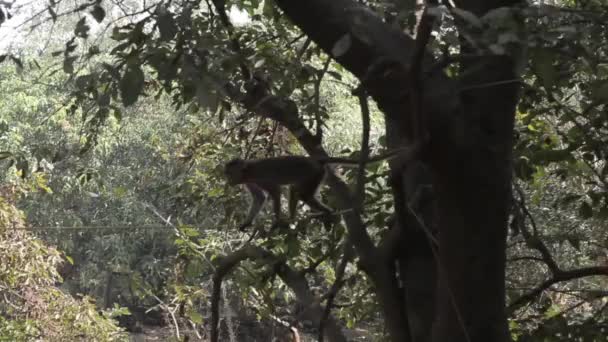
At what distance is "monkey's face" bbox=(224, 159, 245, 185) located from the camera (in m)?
2.70

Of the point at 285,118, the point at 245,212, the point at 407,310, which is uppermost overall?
the point at 245,212

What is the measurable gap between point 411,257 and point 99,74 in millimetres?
719

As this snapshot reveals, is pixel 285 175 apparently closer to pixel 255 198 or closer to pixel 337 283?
pixel 255 198

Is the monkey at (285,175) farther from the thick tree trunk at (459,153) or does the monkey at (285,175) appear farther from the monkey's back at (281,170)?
the thick tree trunk at (459,153)

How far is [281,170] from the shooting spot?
2.68m

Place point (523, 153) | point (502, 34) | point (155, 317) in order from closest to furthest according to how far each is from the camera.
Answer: point (502, 34)
point (523, 153)
point (155, 317)

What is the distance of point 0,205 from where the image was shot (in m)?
4.10

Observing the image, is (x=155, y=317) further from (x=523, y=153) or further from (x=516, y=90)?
(x=516, y=90)

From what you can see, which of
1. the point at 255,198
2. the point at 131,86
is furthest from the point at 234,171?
the point at 131,86

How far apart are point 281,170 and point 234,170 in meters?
0.18

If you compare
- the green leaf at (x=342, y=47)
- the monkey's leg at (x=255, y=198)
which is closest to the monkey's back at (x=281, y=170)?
the monkey's leg at (x=255, y=198)

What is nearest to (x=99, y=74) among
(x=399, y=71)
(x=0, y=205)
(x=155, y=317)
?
(x=399, y=71)

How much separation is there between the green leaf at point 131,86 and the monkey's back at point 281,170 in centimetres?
116

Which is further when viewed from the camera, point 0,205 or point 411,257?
point 0,205
